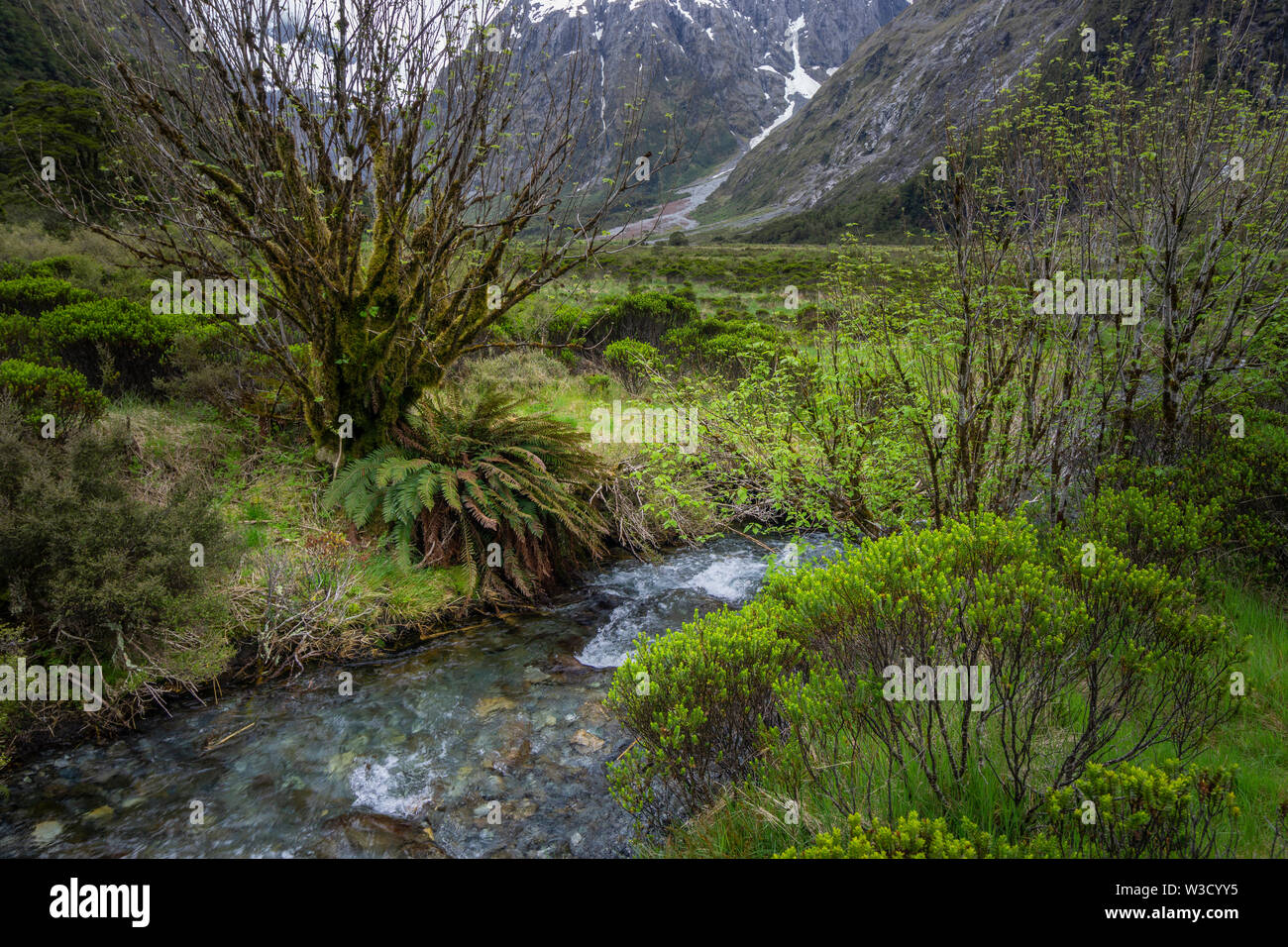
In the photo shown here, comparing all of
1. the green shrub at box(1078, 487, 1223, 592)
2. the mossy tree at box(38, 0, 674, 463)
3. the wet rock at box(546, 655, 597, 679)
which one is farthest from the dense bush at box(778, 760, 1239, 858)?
the mossy tree at box(38, 0, 674, 463)

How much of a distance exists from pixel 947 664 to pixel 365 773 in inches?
130

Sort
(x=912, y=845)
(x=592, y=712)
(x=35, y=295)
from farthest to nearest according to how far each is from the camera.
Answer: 1. (x=35, y=295)
2. (x=592, y=712)
3. (x=912, y=845)

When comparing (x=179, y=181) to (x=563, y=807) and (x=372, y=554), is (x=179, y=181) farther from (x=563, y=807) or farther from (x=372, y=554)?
(x=563, y=807)

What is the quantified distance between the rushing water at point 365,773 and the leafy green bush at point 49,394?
9.82ft

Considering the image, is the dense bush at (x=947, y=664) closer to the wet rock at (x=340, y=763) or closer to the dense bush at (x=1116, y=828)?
the dense bush at (x=1116, y=828)

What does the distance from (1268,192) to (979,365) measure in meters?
2.20

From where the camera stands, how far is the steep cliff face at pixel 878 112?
7400 centimetres

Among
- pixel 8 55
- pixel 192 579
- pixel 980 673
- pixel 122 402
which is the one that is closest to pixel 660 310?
pixel 122 402

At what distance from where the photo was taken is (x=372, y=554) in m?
5.24

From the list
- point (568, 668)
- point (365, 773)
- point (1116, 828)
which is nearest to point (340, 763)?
point (365, 773)

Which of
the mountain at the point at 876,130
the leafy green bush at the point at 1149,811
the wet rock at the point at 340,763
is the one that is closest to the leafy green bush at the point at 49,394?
the wet rock at the point at 340,763

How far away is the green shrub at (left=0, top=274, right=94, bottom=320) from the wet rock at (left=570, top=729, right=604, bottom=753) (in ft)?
30.1

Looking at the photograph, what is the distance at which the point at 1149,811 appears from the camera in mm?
1609

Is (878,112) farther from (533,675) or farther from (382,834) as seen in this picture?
(382,834)
